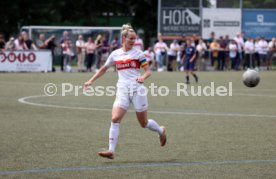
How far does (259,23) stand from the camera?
43.4 meters

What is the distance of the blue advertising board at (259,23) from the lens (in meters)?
43.2

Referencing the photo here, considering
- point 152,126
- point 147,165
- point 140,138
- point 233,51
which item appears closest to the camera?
point 147,165

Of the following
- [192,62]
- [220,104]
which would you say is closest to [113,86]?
[192,62]

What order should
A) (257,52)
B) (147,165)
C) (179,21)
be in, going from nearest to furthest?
(147,165) < (257,52) < (179,21)

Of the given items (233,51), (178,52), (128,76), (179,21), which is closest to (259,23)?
(233,51)

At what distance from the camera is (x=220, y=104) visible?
20.2 metres

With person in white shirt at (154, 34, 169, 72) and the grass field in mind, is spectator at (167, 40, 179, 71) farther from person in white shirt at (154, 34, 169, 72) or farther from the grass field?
the grass field

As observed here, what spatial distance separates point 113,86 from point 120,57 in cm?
1602

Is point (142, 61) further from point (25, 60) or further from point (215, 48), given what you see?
point (215, 48)

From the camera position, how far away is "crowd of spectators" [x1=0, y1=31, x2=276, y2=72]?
38406 millimetres

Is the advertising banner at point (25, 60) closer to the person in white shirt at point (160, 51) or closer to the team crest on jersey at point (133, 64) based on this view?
the person in white shirt at point (160, 51)

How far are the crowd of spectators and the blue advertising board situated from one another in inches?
24.9

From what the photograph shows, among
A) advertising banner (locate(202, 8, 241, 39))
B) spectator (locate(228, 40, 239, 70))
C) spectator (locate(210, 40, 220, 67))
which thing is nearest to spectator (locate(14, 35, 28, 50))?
spectator (locate(210, 40, 220, 67))

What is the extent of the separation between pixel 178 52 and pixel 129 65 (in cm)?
2968
